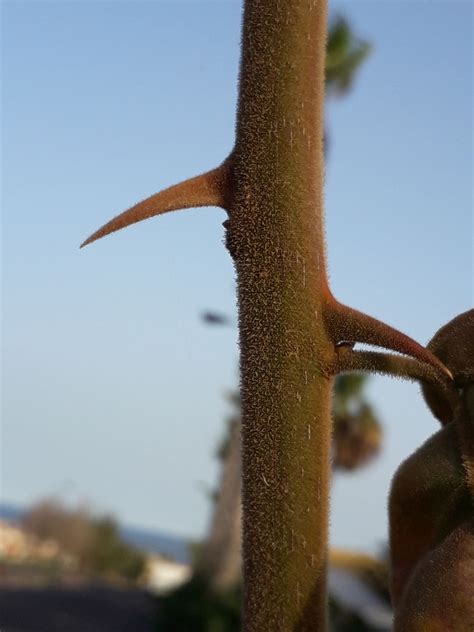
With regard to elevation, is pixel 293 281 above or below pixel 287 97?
below

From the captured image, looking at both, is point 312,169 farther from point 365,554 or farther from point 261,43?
point 365,554

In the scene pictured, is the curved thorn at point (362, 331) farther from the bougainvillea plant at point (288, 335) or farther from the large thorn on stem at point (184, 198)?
the large thorn on stem at point (184, 198)

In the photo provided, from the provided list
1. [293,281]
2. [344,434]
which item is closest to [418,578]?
[293,281]

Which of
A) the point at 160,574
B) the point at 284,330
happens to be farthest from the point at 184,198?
the point at 160,574

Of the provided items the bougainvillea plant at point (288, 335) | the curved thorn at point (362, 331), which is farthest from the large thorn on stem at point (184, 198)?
the curved thorn at point (362, 331)

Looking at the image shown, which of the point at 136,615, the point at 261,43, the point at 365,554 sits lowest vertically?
the point at 136,615

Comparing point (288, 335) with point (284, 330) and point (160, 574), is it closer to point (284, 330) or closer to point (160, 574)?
point (284, 330)

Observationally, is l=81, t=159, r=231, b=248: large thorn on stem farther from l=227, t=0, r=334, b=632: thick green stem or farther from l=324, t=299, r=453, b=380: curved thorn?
l=324, t=299, r=453, b=380: curved thorn

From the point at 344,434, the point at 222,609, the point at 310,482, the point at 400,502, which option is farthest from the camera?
the point at 344,434
